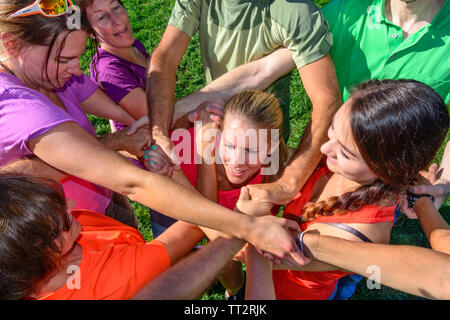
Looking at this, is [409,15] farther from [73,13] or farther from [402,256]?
[73,13]

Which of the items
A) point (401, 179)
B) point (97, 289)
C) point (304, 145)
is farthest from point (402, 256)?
point (97, 289)

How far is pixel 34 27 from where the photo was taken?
1778mm

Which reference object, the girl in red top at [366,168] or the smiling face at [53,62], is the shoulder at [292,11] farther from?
the smiling face at [53,62]

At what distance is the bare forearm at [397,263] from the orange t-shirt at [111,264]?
2.91ft

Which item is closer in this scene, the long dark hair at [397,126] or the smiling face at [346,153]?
the long dark hair at [397,126]

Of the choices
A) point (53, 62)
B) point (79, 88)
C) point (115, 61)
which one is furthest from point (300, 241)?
point (115, 61)

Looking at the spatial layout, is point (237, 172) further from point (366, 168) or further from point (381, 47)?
point (381, 47)

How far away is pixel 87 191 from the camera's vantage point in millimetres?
2346

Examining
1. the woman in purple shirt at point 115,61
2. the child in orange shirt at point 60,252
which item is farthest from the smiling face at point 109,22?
the child in orange shirt at point 60,252

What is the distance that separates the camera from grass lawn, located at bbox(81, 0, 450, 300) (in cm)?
340

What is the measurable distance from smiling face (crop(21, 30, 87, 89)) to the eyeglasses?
11 cm

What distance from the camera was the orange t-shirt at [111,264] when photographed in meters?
1.71

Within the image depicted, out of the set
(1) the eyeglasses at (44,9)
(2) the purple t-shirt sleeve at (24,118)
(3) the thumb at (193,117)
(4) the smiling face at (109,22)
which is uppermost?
(1) the eyeglasses at (44,9)

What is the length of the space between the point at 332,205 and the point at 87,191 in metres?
1.49
